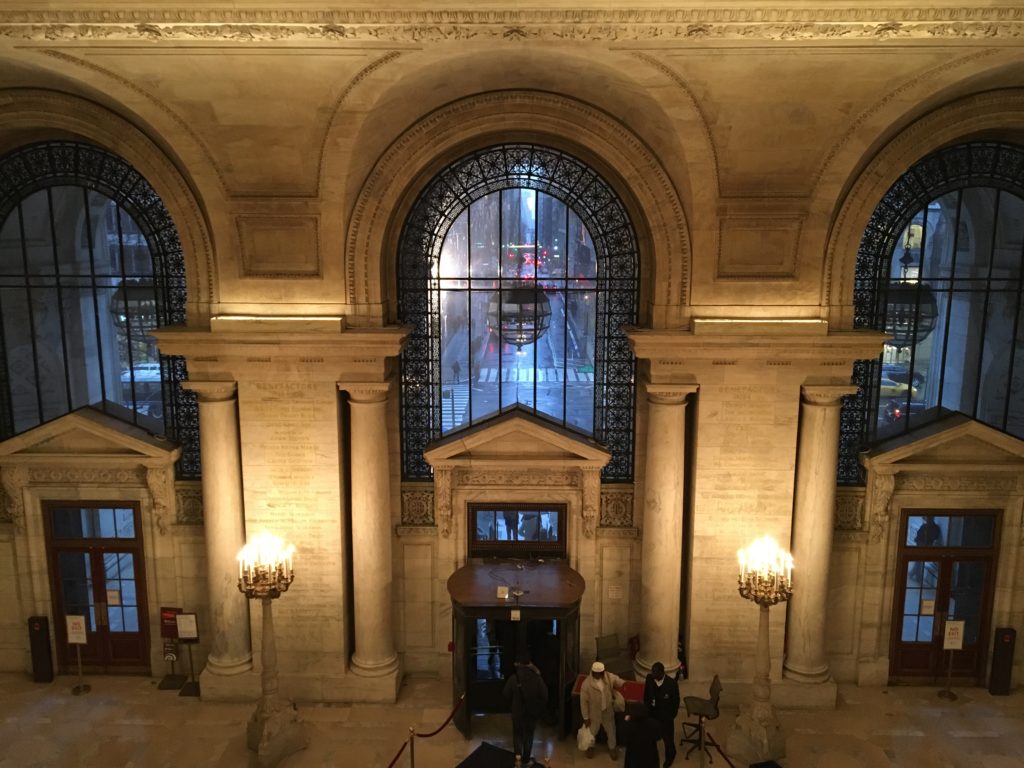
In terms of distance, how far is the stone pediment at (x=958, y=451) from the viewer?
11.2m

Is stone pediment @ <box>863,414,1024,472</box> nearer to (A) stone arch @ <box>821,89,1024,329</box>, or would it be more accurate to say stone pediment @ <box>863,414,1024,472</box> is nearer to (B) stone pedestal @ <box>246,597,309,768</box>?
(A) stone arch @ <box>821,89,1024,329</box>

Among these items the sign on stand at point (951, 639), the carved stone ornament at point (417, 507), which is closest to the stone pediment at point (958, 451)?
the sign on stand at point (951, 639)

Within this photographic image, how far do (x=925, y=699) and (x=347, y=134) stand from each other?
10617mm

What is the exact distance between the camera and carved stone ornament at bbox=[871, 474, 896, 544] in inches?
453

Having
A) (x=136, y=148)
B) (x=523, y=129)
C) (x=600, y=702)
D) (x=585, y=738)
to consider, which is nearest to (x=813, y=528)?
(x=600, y=702)

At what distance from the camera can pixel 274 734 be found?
10.4 metres

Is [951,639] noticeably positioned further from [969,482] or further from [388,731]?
[388,731]

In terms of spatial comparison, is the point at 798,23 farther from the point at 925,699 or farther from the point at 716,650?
the point at 925,699

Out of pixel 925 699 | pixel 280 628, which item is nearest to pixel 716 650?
pixel 925 699

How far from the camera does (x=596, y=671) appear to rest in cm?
1009

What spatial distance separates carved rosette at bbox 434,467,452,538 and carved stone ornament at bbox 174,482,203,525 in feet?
10.8

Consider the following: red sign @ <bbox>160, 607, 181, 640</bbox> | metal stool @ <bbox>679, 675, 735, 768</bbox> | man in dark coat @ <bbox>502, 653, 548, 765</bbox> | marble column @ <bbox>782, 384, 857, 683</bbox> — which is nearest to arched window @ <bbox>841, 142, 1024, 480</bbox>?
marble column @ <bbox>782, 384, 857, 683</bbox>

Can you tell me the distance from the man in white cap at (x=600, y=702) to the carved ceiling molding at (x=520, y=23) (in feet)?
23.0

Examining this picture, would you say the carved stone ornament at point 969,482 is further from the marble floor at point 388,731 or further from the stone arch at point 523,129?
the stone arch at point 523,129
